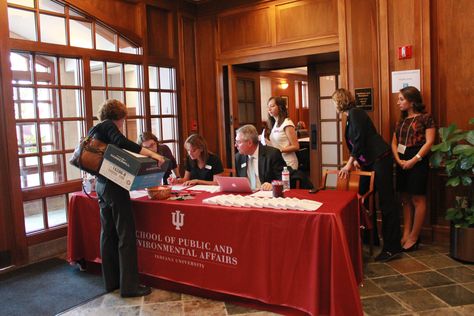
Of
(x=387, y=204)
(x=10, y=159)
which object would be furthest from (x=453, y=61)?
(x=10, y=159)

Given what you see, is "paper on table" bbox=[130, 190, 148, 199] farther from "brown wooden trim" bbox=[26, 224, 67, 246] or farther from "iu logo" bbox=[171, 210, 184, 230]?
"brown wooden trim" bbox=[26, 224, 67, 246]

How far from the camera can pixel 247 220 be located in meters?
2.69

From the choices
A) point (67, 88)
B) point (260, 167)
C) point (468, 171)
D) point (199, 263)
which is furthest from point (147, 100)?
point (468, 171)

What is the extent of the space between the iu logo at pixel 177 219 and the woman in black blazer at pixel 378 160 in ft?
5.25

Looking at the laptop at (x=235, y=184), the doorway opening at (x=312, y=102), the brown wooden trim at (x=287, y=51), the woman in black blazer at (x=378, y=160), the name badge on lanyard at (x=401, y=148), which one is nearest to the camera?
the laptop at (x=235, y=184)

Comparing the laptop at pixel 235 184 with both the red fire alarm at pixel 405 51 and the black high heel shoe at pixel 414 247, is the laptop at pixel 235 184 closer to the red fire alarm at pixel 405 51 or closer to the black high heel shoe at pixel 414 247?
the black high heel shoe at pixel 414 247

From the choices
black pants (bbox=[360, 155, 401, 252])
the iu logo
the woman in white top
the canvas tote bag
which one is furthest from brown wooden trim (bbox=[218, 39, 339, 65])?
the canvas tote bag

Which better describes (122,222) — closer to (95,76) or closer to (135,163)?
(135,163)

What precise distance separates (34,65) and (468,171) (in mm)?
4296

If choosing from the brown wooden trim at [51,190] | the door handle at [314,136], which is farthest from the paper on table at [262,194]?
the door handle at [314,136]

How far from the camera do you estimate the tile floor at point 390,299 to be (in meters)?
2.77

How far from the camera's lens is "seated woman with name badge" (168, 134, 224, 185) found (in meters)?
3.77

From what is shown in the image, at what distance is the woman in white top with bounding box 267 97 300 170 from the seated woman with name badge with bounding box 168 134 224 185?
0.77 m

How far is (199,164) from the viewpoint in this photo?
394 centimetres
